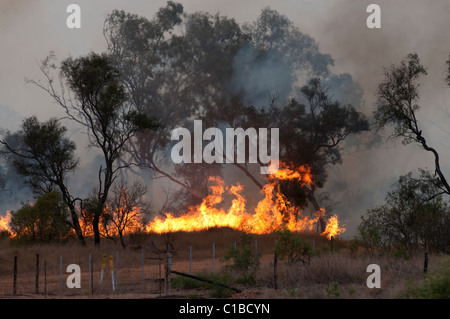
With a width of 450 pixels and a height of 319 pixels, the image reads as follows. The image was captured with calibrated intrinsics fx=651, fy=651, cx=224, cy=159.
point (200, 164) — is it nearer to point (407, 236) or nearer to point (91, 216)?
point (91, 216)

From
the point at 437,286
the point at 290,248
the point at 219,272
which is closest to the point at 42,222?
the point at 219,272

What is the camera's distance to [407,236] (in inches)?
1325

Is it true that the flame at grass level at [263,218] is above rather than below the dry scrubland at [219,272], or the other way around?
above

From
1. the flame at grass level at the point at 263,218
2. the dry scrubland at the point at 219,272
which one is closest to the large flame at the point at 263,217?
the flame at grass level at the point at 263,218

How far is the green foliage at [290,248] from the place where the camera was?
28.9 m

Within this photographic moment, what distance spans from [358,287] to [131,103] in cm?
5870

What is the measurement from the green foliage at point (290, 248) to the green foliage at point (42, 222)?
67.1 feet

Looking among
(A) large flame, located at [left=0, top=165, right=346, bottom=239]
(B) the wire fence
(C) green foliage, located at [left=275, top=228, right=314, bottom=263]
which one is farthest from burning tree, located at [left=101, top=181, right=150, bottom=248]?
(C) green foliage, located at [left=275, top=228, right=314, bottom=263]

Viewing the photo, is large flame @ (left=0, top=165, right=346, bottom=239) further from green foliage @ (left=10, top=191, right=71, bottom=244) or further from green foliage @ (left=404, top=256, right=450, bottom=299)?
green foliage @ (left=404, top=256, right=450, bottom=299)

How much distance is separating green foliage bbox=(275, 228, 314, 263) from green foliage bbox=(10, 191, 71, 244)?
2044cm

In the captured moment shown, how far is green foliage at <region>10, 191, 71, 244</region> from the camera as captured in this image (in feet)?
142

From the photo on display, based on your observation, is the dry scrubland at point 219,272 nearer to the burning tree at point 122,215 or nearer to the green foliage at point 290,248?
the green foliage at point 290,248

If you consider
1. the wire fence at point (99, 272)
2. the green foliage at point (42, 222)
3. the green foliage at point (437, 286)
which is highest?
the green foliage at point (42, 222)

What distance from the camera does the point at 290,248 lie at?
1140 inches
